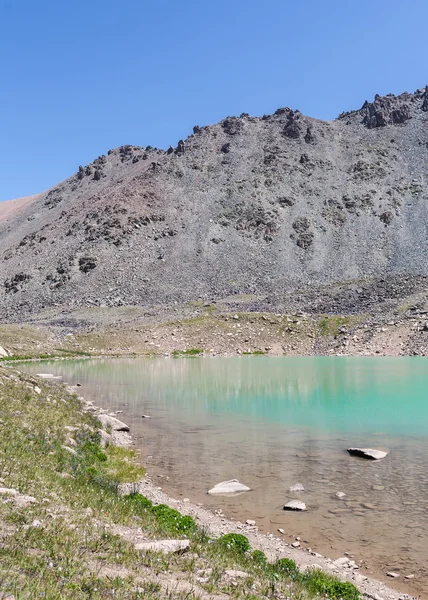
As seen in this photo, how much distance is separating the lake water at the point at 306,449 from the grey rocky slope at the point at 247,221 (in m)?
68.5

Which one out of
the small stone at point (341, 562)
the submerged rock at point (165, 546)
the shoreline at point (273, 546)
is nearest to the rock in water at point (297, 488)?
the shoreline at point (273, 546)

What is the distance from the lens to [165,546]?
927cm

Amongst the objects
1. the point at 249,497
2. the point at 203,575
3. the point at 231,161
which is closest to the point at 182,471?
the point at 249,497

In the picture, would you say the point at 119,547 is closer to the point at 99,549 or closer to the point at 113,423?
the point at 99,549

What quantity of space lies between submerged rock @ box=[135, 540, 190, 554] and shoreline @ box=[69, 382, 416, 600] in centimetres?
259

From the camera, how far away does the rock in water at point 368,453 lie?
762 inches

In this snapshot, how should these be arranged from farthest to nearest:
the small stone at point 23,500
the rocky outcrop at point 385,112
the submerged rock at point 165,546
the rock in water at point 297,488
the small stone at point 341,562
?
the rocky outcrop at point 385,112
the rock in water at point 297,488
the small stone at point 341,562
the small stone at point 23,500
the submerged rock at point 165,546

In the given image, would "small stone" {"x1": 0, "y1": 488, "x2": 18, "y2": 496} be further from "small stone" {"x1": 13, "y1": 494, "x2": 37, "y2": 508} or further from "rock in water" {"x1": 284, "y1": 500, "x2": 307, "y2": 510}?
"rock in water" {"x1": 284, "y1": 500, "x2": 307, "y2": 510}

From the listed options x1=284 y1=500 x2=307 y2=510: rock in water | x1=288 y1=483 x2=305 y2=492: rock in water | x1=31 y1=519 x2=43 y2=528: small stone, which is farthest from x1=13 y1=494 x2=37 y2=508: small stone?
x1=288 y1=483 x2=305 y2=492: rock in water

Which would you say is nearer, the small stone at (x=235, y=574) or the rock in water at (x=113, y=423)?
the small stone at (x=235, y=574)

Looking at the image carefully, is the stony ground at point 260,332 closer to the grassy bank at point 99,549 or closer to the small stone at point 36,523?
the grassy bank at point 99,549

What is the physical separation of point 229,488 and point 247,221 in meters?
141

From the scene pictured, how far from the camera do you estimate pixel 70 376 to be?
50781mm

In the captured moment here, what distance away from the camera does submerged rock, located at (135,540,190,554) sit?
8.99m
